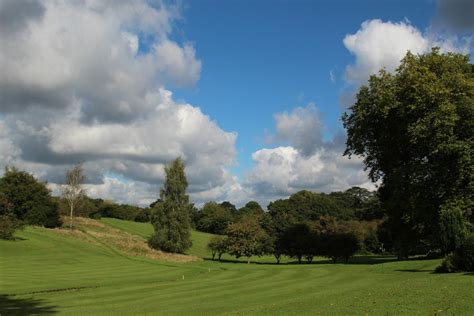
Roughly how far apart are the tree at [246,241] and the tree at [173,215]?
7.33m

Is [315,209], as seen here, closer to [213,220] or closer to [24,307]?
[213,220]

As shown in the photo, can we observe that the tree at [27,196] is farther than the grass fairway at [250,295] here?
Yes

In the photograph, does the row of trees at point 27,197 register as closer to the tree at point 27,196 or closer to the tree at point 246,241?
the tree at point 27,196

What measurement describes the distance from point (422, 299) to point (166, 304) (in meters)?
A: 12.2

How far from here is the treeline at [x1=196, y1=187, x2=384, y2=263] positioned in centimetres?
6862

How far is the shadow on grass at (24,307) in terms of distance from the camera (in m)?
20.9

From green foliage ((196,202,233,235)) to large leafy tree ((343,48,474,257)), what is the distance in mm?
92623

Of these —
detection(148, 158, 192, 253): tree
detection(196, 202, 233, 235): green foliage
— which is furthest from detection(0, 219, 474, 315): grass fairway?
detection(196, 202, 233, 235): green foliage

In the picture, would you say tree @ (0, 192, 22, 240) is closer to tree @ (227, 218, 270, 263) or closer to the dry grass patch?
the dry grass patch

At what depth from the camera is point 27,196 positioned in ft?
270

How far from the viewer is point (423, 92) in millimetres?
39188

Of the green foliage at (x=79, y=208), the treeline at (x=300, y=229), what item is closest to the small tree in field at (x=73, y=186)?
the green foliage at (x=79, y=208)

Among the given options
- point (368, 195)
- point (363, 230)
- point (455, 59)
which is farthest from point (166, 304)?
point (368, 195)

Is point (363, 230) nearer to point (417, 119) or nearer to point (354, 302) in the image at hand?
point (417, 119)
